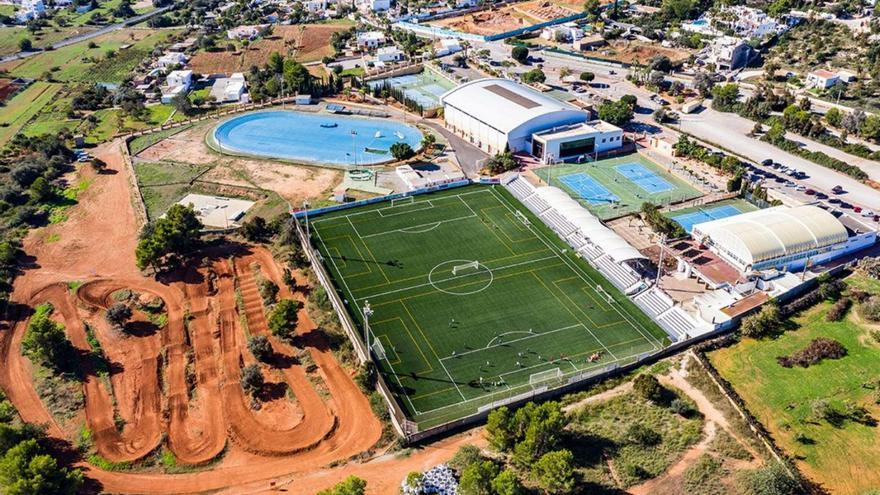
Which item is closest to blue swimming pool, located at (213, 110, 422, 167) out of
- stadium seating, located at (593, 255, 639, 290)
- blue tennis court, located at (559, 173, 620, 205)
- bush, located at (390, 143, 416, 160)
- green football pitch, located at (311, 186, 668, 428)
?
bush, located at (390, 143, 416, 160)

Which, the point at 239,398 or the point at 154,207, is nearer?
the point at 239,398

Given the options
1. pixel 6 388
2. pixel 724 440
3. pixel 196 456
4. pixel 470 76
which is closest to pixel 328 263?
pixel 196 456

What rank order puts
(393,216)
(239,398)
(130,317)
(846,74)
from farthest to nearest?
(846,74), (393,216), (130,317), (239,398)

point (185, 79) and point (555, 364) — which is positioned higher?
point (185, 79)

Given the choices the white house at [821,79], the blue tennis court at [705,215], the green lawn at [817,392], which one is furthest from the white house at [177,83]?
the white house at [821,79]

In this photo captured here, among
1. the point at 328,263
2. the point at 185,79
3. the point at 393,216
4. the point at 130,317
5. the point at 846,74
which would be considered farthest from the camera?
the point at 185,79

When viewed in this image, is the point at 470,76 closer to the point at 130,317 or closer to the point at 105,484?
the point at 130,317
